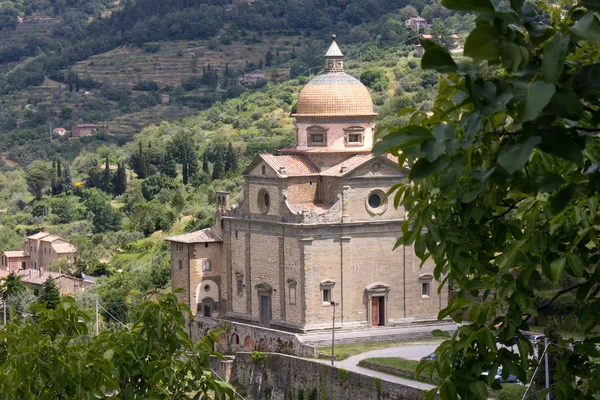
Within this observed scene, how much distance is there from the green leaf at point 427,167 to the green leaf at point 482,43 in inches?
26.6

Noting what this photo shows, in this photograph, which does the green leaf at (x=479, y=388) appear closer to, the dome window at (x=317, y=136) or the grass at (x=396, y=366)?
the grass at (x=396, y=366)

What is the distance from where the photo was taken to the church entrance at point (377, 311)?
1748 inches

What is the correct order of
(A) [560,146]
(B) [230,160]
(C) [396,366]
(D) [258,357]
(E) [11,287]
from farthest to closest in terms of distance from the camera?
(B) [230,160] < (E) [11,287] < (D) [258,357] < (C) [396,366] < (A) [560,146]

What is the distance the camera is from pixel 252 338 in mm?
44625

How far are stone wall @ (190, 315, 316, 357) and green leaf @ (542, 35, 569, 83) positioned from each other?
34.4 m

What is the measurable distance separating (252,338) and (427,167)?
37.6m

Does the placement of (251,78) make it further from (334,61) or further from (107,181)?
(334,61)

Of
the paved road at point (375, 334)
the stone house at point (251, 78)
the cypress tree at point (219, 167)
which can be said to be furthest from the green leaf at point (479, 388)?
the stone house at point (251, 78)

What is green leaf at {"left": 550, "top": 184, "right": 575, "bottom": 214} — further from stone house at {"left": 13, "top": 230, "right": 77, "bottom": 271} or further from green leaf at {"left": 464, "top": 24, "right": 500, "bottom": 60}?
stone house at {"left": 13, "top": 230, "right": 77, "bottom": 271}

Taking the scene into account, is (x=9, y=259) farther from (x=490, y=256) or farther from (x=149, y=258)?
(x=490, y=256)

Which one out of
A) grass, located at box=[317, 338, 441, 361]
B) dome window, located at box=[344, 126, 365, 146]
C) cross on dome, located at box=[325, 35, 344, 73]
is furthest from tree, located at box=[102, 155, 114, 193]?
grass, located at box=[317, 338, 441, 361]

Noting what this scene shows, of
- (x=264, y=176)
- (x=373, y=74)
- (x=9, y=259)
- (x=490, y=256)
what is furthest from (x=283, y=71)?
(x=490, y=256)

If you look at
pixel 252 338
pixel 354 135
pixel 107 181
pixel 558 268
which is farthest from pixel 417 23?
pixel 558 268

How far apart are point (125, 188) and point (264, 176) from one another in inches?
1869
